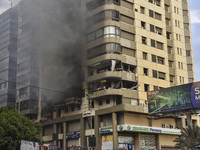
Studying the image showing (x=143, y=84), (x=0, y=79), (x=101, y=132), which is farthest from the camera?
(x=0, y=79)

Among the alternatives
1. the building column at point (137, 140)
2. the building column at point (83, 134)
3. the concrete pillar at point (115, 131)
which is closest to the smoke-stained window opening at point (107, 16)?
the concrete pillar at point (115, 131)

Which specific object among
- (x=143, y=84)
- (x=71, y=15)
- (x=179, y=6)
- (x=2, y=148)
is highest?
(x=179, y=6)

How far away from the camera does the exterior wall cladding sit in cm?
4866

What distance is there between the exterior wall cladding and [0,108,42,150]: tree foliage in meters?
9.74

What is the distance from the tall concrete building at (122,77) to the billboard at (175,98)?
6.88 feet

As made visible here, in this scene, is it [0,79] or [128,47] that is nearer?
[128,47]

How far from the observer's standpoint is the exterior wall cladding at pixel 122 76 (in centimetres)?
4866

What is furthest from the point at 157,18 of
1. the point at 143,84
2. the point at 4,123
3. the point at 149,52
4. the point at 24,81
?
the point at 4,123

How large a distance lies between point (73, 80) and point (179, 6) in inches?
1065

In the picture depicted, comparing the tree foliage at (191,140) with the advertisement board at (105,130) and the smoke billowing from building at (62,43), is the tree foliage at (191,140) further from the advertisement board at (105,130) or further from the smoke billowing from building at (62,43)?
the smoke billowing from building at (62,43)

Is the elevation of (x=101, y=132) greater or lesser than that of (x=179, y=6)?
lesser

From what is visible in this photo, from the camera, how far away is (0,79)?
70938mm

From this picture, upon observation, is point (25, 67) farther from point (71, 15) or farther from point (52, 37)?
point (71, 15)

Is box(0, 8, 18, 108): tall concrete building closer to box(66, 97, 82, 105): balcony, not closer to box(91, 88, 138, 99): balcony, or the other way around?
box(66, 97, 82, 105): balcony
